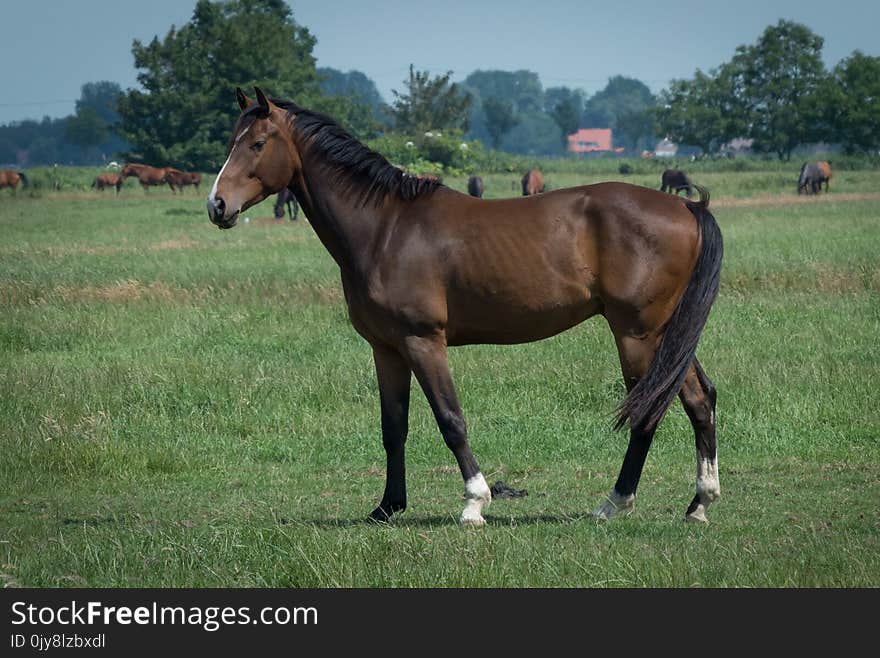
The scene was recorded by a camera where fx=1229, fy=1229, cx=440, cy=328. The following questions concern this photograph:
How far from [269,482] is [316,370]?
307cm

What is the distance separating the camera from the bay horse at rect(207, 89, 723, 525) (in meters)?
6.80

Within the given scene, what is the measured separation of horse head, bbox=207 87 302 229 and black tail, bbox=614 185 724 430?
234 centimetres

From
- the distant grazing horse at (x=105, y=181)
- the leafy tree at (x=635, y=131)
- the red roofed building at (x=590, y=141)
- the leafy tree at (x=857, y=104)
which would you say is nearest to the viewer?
the distant grazing horse at (x=105, y=181)

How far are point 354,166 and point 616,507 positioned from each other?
2.47 m

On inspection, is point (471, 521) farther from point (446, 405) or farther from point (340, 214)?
point (340, 214)

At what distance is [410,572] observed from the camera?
18.5 ft

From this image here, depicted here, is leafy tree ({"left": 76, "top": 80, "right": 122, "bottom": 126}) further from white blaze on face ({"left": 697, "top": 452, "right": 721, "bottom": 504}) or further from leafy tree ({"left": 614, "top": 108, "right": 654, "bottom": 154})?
white blaze on face ({"left": 697, "top": 452, "right": 721, "bottom": 504})

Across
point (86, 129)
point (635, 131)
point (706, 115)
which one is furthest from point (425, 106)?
point (635, 131)

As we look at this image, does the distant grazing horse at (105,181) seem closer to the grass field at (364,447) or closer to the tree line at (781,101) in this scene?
the grass field at (364,447)

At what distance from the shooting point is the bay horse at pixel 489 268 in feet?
22.3

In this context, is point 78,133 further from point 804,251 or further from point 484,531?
point 484,531

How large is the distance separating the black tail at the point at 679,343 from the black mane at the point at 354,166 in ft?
5.21

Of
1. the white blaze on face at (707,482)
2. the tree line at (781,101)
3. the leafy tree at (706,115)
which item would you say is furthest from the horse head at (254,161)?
the leafy tree at (706,115)

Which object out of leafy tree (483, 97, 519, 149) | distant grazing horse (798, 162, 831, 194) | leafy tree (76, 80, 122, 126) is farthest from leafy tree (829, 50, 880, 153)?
leafy tree (76, 80, 122, 126)
